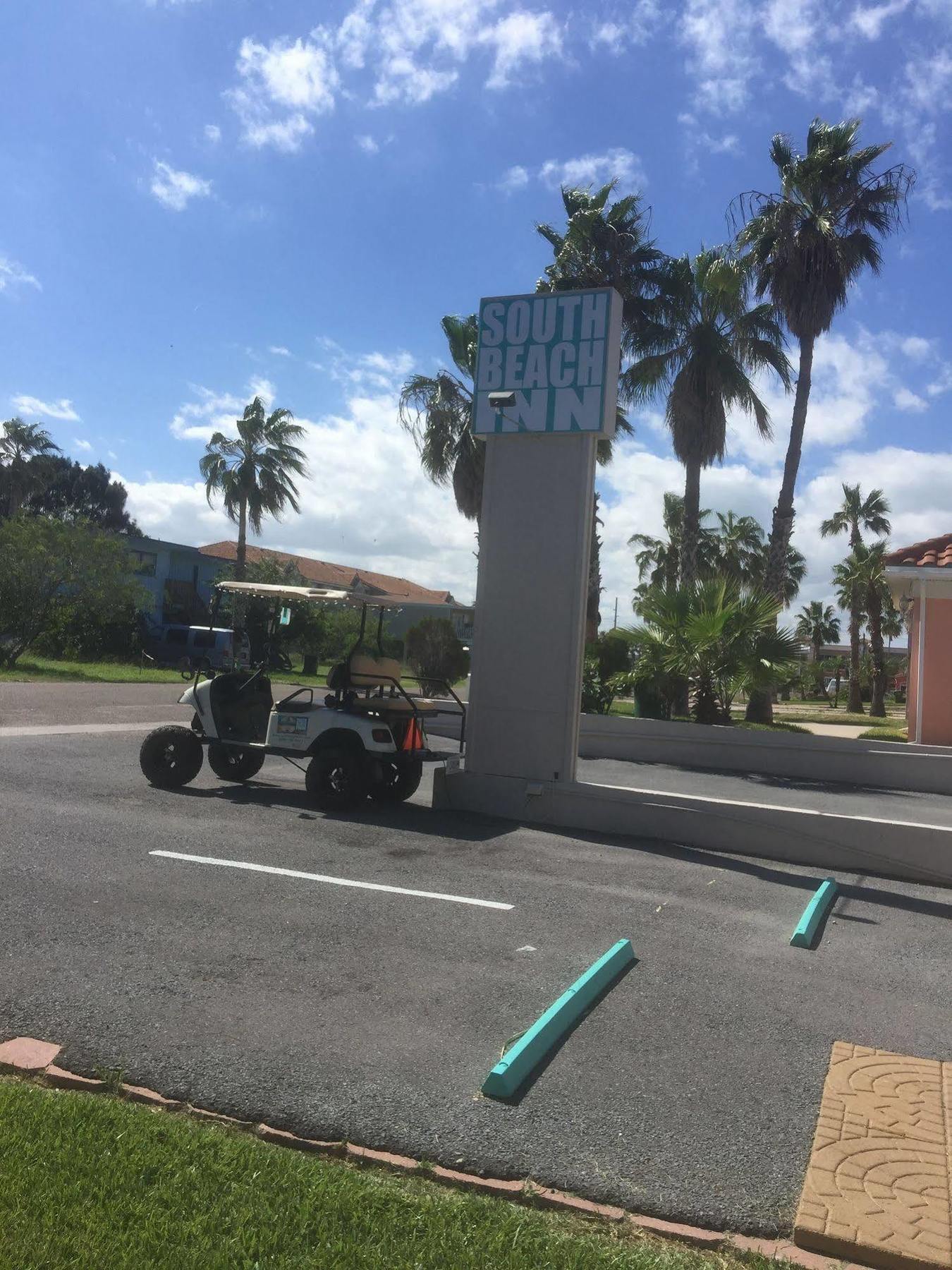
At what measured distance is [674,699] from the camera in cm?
2062

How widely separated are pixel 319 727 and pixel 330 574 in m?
53.8

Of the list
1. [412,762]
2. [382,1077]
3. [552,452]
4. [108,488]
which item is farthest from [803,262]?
[108,488]

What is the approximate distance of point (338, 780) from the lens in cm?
985

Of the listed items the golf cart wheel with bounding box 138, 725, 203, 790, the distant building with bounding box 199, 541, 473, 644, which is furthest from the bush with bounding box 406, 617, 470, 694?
the golf cart wheel with bounding box 138, 725, 203, 790

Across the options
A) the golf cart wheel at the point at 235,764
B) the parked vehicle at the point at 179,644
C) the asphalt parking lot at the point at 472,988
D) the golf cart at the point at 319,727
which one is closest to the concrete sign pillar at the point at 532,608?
the golf cart at the point at 319,727

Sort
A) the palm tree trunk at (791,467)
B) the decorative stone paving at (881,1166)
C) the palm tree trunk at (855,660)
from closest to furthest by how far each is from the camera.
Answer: the decorative stone paving at (881,1166)
the palm tree trunk at (791,467)
the palm tree trunk at (855,660)

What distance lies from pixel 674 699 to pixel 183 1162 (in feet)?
58.6

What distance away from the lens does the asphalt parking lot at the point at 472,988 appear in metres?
3.77

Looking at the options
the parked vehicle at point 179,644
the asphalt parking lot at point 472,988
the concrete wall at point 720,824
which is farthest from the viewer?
the parked vehicle at point 179,644

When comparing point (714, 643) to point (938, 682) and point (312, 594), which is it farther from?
point (312, 594)

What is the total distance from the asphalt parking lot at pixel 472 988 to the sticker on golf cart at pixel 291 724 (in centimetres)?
129

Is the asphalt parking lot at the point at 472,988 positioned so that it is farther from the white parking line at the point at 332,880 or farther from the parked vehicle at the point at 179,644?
the parked vehicle at the point at 179,644

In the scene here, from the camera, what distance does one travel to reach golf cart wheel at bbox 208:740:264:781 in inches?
445

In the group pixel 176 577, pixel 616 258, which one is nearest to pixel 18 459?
pixel 176 577
